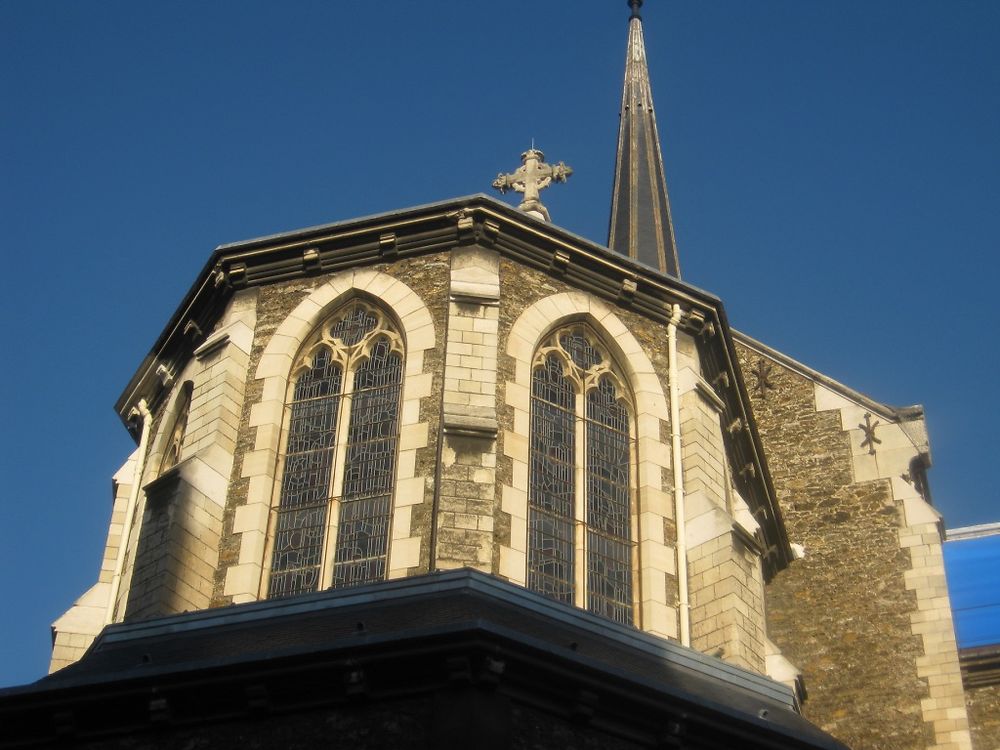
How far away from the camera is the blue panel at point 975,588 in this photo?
2484 centimetres

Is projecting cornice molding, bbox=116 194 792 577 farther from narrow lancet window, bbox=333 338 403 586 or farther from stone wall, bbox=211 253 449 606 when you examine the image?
narrow lancet window, bbox=333 338 403 586

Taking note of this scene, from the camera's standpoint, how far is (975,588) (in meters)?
26.0

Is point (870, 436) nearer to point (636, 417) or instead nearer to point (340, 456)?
point (636, 417)

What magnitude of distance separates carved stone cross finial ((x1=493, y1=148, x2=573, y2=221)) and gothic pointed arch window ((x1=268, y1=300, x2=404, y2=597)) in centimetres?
390

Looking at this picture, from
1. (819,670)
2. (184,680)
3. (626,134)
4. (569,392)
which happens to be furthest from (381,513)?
(626,134)

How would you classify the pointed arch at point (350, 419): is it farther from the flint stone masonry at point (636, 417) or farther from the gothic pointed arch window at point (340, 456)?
the flint stone masonry at point (636, 417)

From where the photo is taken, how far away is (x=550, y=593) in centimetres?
1716

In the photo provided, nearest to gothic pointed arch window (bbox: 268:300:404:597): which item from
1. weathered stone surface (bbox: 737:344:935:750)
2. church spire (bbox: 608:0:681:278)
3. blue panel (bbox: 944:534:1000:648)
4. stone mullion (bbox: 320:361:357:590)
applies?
stone mullion (bbox: 320:361:357:590)

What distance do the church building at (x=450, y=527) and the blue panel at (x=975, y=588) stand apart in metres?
1.95

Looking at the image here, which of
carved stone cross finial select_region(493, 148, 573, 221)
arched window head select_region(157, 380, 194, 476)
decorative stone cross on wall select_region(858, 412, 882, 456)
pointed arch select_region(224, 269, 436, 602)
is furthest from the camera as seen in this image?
decorative stone cross on wall select_region(858, 412, 882, 456)

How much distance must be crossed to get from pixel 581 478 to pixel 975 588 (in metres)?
10.1

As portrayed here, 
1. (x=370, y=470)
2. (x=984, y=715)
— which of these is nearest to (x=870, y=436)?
(x=984, y=715)

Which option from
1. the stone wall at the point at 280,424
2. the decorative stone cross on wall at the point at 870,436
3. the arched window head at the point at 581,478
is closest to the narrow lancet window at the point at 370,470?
the stone wall at the point at 280,424

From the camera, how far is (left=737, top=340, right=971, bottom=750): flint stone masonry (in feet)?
73.9
